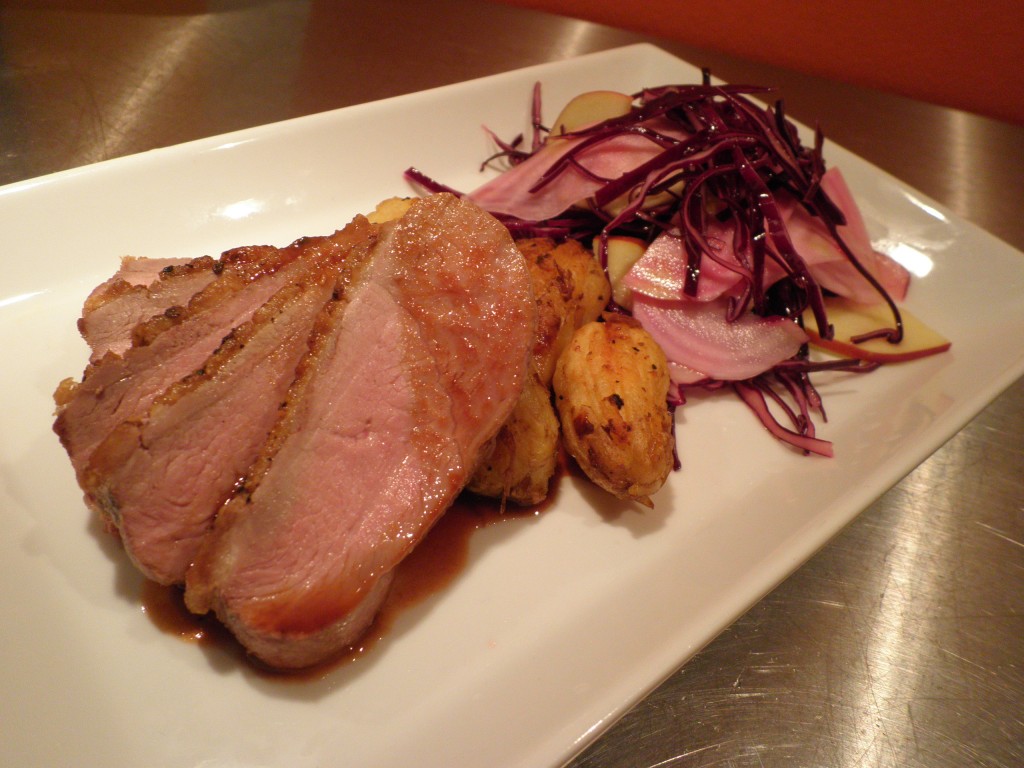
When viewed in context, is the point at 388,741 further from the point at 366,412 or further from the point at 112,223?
the point at 112,223

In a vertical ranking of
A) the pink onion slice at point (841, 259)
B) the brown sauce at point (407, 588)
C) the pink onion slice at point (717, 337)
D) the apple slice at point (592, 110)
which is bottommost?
the brown sauce at point (407, 588)

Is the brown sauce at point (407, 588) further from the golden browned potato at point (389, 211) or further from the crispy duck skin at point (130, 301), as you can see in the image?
the golden browned potato at point (389, 211)

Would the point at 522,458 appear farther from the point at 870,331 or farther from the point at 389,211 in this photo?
the point at 870,331

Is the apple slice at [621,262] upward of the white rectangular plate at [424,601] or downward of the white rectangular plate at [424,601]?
upward

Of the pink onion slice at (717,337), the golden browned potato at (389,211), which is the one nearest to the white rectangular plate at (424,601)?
the pink onion slice at (717,337)

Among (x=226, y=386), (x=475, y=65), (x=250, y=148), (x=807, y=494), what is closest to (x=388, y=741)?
(x=226, y=386)
